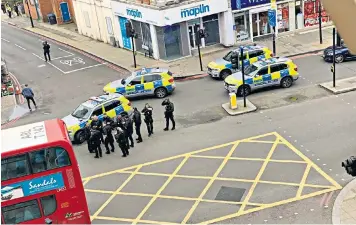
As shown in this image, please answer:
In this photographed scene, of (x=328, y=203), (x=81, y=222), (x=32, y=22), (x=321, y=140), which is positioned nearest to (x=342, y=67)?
(x=321, y=140)

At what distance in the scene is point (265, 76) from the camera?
25.1 metres

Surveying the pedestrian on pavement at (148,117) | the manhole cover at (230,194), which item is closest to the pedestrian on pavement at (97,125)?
the pedestrian on pavement at (148,117)

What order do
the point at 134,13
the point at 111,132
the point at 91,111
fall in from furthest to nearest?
the point at 134,13
the point at 91,111
the point at 111,132

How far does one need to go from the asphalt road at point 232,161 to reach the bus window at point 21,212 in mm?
2301

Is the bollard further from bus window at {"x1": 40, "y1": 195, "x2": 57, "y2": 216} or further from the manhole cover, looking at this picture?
bus window at {"x1": 40, "y1": 195, "x2": 57, "y2": 216}

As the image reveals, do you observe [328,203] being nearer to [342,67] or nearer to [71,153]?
[71,153]

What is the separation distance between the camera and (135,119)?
2084 cm

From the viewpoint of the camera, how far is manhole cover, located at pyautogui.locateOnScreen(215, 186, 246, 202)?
53.1 feet

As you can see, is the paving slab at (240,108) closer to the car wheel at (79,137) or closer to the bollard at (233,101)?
the bollard at (233,101)

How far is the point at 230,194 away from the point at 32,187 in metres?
6.19

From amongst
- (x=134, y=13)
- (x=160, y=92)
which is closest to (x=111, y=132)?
(x=160, y=92)

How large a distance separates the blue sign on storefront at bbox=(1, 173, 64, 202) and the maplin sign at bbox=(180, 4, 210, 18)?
2015 cm

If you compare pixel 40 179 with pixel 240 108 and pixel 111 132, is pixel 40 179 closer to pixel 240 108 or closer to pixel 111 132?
pixel 111 132

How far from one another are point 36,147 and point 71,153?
920mm
